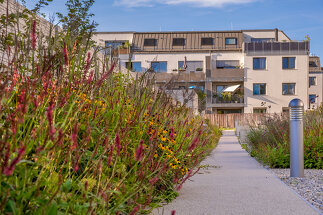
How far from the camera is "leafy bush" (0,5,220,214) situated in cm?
157

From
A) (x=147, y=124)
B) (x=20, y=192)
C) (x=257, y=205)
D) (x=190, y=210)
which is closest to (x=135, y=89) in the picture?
(x=147, y=124)

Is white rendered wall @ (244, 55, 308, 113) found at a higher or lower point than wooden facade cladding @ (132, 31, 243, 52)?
lower

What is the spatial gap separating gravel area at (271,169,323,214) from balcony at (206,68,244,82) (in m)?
27.5

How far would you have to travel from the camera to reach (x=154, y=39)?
34781 mm

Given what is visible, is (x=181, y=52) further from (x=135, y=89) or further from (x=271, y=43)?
(x=135, y=89)

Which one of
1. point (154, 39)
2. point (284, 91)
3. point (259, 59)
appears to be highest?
point (154, 39)

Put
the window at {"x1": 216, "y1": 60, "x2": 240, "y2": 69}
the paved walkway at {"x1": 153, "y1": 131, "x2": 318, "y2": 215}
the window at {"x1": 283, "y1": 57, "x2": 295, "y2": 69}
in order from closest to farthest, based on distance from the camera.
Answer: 1. the paved walkway at {"x1": 153, "y1": 131, "x2": 318, "y2": 215}
2. the window at {"x1": 283, "y1": 57, "x2": 295, "y2": 69}
3. the window at {"x1": 216, "y1": 60, "x2": 240, "y2": 69}

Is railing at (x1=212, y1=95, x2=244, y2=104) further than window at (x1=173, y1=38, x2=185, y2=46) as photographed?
No

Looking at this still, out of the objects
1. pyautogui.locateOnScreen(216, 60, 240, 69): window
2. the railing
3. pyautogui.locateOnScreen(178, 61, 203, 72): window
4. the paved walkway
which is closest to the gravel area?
the paved walkway

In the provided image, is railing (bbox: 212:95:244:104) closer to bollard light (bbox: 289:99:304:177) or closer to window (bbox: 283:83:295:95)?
window (bbox: 283:83:295:95)

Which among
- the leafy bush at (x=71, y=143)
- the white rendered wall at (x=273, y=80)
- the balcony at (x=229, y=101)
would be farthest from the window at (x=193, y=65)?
the leafy bush at (x=71, y=143)

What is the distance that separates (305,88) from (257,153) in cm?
2725

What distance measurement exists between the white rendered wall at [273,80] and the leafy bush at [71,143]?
29.1m

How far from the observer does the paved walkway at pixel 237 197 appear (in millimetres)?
2916
